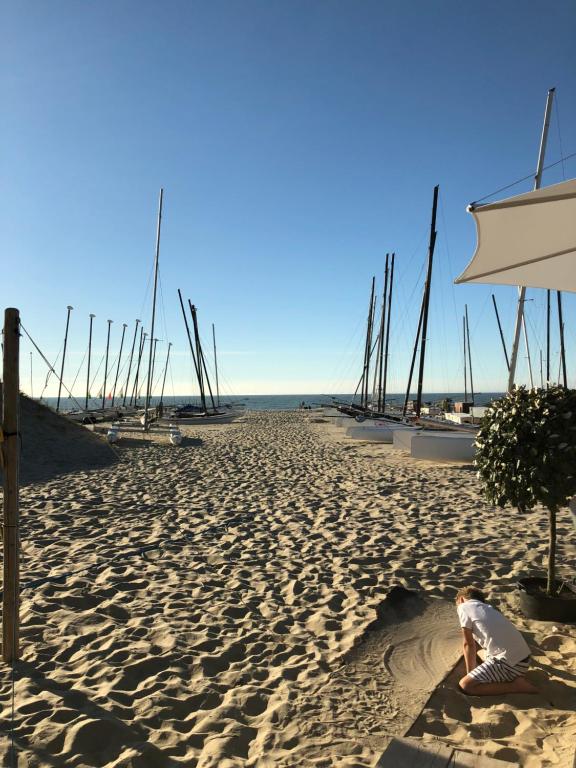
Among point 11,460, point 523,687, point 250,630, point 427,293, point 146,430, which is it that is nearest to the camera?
point 523,687

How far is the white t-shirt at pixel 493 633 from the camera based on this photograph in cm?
378

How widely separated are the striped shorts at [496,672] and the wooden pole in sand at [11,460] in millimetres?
3444

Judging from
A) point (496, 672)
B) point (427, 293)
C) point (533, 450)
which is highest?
point (427, 293)

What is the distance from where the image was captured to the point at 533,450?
4543mm

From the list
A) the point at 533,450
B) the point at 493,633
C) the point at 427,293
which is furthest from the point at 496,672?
the point at 427,293

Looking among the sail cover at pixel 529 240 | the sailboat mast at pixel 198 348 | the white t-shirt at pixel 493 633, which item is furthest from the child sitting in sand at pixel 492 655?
the sailboat mast at pixel 198 348

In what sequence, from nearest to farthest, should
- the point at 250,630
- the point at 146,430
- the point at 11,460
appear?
the point at 11,460 < the point at 250,630 < the point at 146,430

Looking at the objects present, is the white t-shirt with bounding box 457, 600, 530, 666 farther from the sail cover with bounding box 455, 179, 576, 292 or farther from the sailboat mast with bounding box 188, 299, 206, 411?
the sailboat mast with bounding box 188, 299, 206, 411

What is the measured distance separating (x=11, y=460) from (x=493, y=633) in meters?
3.80

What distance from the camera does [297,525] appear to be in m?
8.52

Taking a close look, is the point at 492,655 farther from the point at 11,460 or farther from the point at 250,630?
the point at 11,460

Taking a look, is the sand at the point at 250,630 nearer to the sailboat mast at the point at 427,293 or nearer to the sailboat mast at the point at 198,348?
the sailboat mast at the point at 427,293

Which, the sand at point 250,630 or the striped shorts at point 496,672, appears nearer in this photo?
the sand at point 250,630

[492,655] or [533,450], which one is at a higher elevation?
[533,450]
